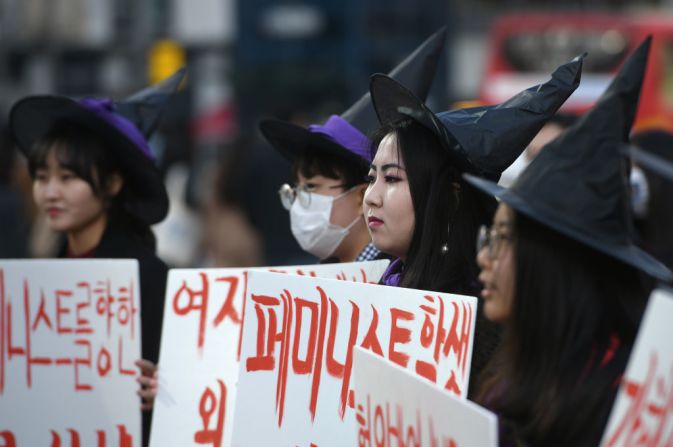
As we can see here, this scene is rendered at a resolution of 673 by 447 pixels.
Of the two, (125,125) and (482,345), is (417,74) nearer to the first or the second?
(125,125)

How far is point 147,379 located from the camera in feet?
15.2

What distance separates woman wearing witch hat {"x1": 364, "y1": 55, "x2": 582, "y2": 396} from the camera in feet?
13.0

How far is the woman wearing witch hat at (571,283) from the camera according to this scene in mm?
2809

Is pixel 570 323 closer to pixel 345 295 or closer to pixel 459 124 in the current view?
pixel 345 295

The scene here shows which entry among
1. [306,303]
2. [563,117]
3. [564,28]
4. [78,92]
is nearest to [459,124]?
[306,303]

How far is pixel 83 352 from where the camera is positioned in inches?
187

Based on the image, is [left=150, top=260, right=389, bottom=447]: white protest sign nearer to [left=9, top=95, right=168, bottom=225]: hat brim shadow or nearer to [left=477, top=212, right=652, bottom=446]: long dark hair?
[left=9, top=95, right=168, bottom=225]: hat brim shadow

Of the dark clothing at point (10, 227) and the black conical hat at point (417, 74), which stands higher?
the black conical hat at point (417, 74)

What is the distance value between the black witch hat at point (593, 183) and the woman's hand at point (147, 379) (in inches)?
78.4

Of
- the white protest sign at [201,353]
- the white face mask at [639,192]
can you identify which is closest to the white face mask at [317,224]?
the white protest sign at [201,353]

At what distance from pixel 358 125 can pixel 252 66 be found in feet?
31.8

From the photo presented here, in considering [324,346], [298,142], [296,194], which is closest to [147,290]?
[296,194]

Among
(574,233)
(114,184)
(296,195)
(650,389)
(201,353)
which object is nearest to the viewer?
(650,389)

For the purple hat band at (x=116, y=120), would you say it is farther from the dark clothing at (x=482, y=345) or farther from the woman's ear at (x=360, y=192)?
the dark clothing at (x=482, y=345)
